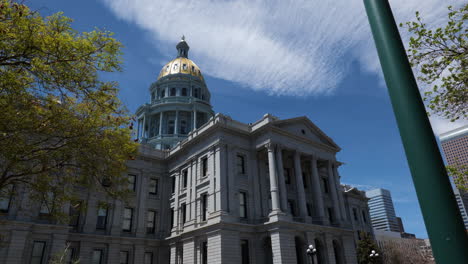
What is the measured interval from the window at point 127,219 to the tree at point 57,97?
24.1 m

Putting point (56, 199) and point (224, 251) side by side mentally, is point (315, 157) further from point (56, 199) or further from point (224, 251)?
point (56, 199)

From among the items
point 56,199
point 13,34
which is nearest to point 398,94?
point 13,34

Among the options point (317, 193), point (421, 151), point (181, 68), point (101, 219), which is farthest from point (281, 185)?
point (181, 68)

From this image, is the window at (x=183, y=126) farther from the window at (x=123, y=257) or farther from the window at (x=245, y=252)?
the window at (x=245, y=252)

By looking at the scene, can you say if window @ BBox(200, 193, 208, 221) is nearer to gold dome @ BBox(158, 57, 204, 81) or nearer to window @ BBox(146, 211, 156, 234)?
window @ BBox(146, 211, 156, 234)

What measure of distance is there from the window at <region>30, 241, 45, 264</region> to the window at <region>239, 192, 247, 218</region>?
18744 mm

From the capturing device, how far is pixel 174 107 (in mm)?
60094

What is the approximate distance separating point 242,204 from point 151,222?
42.0ft

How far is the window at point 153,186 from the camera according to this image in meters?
41.3

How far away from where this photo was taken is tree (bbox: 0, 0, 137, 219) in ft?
34.4

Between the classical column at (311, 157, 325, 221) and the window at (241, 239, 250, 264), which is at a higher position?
the classical column at (311, 157, 325, 221)

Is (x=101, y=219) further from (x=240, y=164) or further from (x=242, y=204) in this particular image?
(x=240, y=164)

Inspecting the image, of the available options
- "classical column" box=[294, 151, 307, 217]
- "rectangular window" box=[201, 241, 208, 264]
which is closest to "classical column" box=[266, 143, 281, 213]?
"classical column" box=[294, 151, 307, 217]

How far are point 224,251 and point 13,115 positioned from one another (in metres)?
22.3
